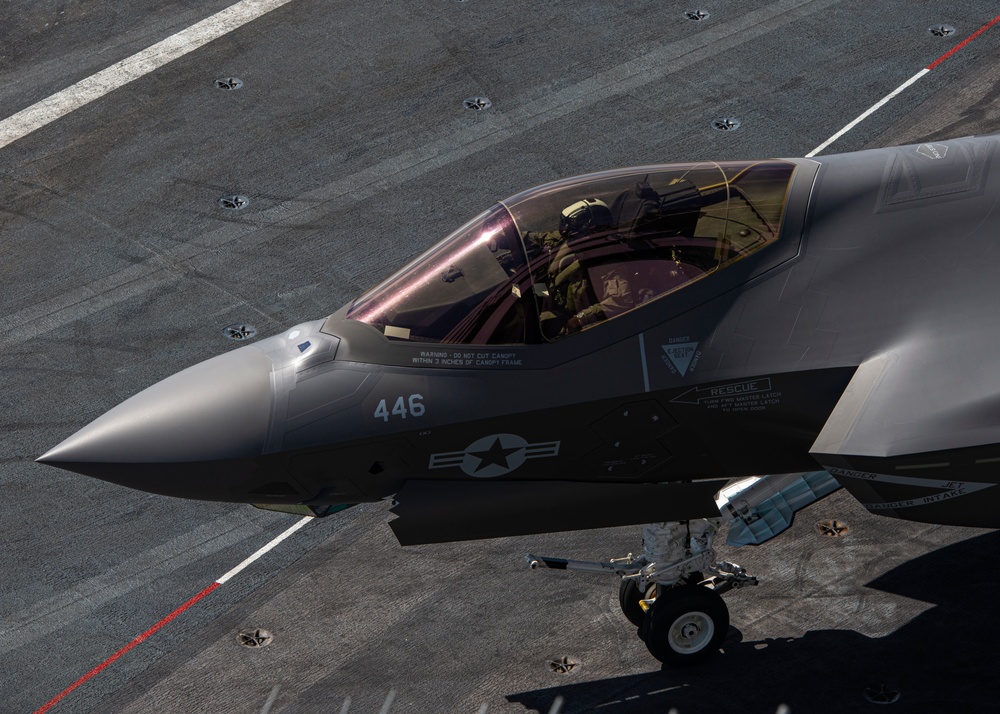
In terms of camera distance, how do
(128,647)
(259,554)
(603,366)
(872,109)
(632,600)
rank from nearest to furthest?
(603,366) < (632,600) < (128,647) < (259,554) < (872,109)

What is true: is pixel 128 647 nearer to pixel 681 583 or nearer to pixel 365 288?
pixel 681 583

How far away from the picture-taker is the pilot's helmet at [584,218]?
31.3 ft

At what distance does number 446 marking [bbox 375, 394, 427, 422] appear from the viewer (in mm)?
9445

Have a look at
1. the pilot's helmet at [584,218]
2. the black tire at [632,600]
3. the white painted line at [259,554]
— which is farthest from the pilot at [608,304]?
the white painted line at [259,554]

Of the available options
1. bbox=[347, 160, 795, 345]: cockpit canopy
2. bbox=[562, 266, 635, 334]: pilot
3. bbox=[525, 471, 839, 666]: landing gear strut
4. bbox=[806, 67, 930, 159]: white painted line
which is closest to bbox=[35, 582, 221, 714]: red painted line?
bbox=[525, 471, 839, 666]: landing gear strut

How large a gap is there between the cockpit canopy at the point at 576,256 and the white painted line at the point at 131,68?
11423 mm

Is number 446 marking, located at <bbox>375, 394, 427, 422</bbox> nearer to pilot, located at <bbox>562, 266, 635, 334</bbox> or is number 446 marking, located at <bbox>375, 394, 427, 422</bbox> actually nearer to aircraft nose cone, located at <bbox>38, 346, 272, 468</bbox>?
aircraft nose cone, located at <bbox>38, 346, 272, 468</bbox>

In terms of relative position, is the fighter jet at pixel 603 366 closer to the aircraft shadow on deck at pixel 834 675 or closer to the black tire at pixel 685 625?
the black tire at pixel 685 625

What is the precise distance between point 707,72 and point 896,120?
289cm

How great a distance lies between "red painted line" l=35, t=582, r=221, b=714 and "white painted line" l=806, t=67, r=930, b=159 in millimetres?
9998

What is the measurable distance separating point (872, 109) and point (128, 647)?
41.0ft

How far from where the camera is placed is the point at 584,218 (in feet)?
31.5

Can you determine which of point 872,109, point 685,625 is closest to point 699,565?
point 685,625

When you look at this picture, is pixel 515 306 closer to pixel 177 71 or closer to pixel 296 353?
pixel 296 353
